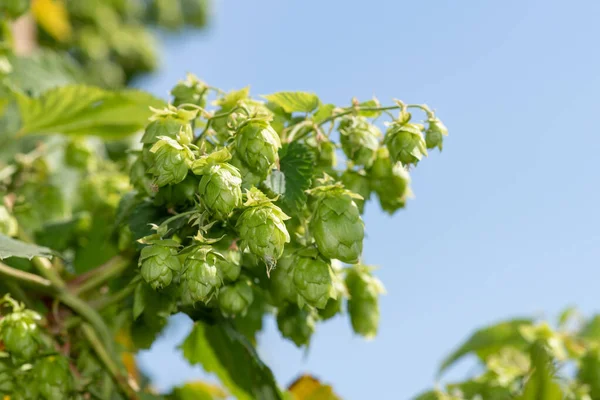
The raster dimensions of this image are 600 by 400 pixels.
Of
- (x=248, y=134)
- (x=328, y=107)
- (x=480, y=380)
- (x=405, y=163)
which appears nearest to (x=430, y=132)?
(x=405, y=163)

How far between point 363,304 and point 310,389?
1.44ft

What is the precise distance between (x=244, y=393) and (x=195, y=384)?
0.31 meters

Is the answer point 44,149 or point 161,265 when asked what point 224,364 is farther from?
point 44,149

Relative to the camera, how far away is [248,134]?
108 cm

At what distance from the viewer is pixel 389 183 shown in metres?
1.35

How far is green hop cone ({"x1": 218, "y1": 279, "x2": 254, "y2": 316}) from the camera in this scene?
4.12 feet

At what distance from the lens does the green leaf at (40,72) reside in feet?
7.38

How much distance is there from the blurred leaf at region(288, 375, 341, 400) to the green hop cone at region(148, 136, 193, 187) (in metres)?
0.95

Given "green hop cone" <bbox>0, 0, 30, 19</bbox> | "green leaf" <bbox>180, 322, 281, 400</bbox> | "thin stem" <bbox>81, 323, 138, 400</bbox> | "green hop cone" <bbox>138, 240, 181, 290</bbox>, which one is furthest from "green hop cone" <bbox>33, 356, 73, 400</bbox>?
"green hop cone" <bbox>0, 0, 30, 19</bbox>

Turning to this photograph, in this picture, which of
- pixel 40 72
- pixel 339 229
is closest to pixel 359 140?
pixel 339 229

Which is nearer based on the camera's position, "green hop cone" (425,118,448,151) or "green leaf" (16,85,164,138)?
"green hop cone" (425,118,448,151)

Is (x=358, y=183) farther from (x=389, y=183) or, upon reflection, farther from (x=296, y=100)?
(x=296, y=100)

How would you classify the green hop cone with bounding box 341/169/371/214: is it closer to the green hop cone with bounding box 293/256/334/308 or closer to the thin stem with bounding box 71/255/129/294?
the green hop cone with bounding box 293/256/334/308

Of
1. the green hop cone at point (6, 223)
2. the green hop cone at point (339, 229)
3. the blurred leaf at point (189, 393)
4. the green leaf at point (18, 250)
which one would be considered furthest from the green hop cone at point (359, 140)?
the blurred leaf at point (189, 393)
